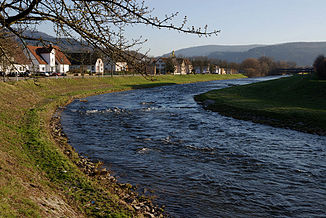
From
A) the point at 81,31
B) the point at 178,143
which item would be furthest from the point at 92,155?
the point at 81,31

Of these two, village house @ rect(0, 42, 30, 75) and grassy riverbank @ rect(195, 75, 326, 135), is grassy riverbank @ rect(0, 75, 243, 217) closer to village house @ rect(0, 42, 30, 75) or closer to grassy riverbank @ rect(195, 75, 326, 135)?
village house @ rect(0, 42, 30, 75)

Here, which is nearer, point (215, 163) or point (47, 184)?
point (47, 184)

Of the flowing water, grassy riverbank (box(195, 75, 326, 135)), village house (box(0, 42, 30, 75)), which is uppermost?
village house (box(0, 42, 30, 75))

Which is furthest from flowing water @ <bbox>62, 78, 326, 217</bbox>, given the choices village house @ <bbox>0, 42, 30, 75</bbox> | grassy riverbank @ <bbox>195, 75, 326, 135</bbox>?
village house @ <bbox>0, 42, 30, 75</bbox>

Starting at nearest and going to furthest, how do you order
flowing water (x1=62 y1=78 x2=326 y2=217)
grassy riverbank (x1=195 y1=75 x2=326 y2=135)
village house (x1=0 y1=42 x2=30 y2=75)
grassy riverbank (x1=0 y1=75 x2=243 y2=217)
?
grassy riverbank (x1=0 y1=75 x2=243 y2=217) → village house (x1=0 y1=42 x2=30 y2=75) → flowing water (x1=62 y1=78 x2=326 y2=217) → grassy riverbank (x1=195 y1=75 x2=326 y2=135)

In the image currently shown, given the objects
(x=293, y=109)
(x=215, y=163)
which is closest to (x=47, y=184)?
(x=215, y=163)

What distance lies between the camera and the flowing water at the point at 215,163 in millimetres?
9523

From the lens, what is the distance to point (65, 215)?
7.18m

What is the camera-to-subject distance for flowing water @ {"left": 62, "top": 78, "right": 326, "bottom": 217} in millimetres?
9523

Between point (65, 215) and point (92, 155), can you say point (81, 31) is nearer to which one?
point (65, 215)

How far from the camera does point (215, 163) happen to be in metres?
13.5

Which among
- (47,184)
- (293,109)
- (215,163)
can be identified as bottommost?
(215,163)

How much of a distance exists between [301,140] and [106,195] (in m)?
14.2

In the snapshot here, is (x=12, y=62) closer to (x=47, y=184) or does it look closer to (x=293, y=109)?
(x=47, y=184)
